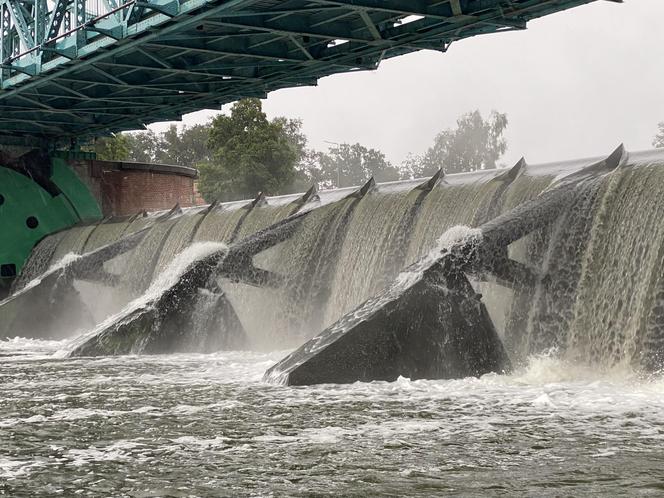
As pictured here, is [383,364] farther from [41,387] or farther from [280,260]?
[280,260]

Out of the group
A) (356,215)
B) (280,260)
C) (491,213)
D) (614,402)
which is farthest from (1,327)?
(614,402)

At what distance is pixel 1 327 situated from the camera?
17875mm

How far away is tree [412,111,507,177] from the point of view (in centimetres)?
7725

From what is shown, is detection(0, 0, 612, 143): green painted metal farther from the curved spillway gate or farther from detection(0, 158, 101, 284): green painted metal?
detection(0, 158, 101, 284): green painted metal

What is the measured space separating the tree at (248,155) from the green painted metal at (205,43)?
92.7 feet

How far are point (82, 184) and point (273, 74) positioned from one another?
1204 centimetres

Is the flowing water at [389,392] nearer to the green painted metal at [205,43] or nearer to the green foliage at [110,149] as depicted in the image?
the green painted metal at [205,43]

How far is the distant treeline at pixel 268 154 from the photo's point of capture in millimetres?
51656

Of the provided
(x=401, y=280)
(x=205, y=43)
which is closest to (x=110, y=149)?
(x=205, y=43)

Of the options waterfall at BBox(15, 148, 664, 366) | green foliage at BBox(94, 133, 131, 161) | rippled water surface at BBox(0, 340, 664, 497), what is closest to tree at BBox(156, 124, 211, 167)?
green foliage at BBox(94, 133, 131, 161)

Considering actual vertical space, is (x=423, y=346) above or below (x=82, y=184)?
below

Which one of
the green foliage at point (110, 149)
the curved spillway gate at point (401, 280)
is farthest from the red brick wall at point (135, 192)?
the green foliage at point (110, 149)

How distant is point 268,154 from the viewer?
51.3 meters

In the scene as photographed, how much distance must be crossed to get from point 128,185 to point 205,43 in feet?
44.5
